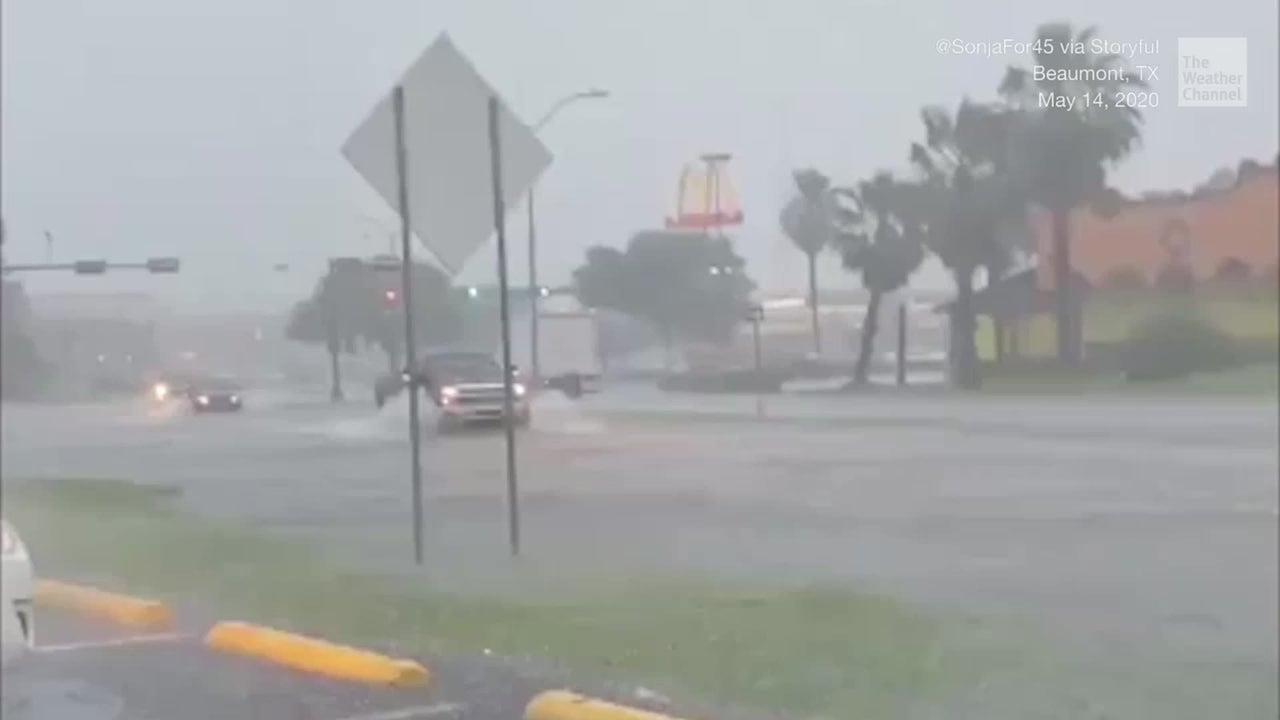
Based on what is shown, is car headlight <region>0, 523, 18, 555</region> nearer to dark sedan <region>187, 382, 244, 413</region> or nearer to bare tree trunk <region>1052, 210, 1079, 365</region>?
dark sedan <region>187, 382, 244, 413</region>

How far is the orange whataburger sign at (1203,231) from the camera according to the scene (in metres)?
11.0

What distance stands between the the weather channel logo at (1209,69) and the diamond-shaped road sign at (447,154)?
362cm

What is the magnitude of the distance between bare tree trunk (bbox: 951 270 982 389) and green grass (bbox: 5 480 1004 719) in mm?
1535

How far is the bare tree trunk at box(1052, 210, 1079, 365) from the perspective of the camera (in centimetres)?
1149

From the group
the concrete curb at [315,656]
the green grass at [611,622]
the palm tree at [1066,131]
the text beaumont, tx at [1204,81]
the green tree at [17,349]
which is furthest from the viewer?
the green tree at [17,349]

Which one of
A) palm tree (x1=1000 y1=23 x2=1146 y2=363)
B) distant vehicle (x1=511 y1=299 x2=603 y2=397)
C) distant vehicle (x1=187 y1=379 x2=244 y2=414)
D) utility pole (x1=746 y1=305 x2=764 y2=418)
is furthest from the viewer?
distant vehicle (x1=187 y1=379 x2=244 y2=414)

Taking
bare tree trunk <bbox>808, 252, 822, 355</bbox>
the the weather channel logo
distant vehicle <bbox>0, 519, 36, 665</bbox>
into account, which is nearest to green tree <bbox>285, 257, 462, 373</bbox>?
bare tree trunk <bbox>808, 252, 822, 355</bbox>

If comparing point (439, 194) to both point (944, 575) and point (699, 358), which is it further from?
point (944, 575)

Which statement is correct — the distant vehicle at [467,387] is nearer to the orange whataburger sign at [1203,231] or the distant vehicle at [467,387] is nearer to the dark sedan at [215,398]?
the dark sedan at [215,398]

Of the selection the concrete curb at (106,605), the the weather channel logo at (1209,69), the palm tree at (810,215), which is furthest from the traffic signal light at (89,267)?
the the weather channel logo at (1209,69)

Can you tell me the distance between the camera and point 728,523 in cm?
1328

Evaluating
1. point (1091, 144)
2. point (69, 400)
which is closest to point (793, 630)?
point (1091, 144)

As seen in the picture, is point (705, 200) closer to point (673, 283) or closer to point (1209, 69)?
point (673, 283)

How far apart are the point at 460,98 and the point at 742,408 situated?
2913 millimetres
